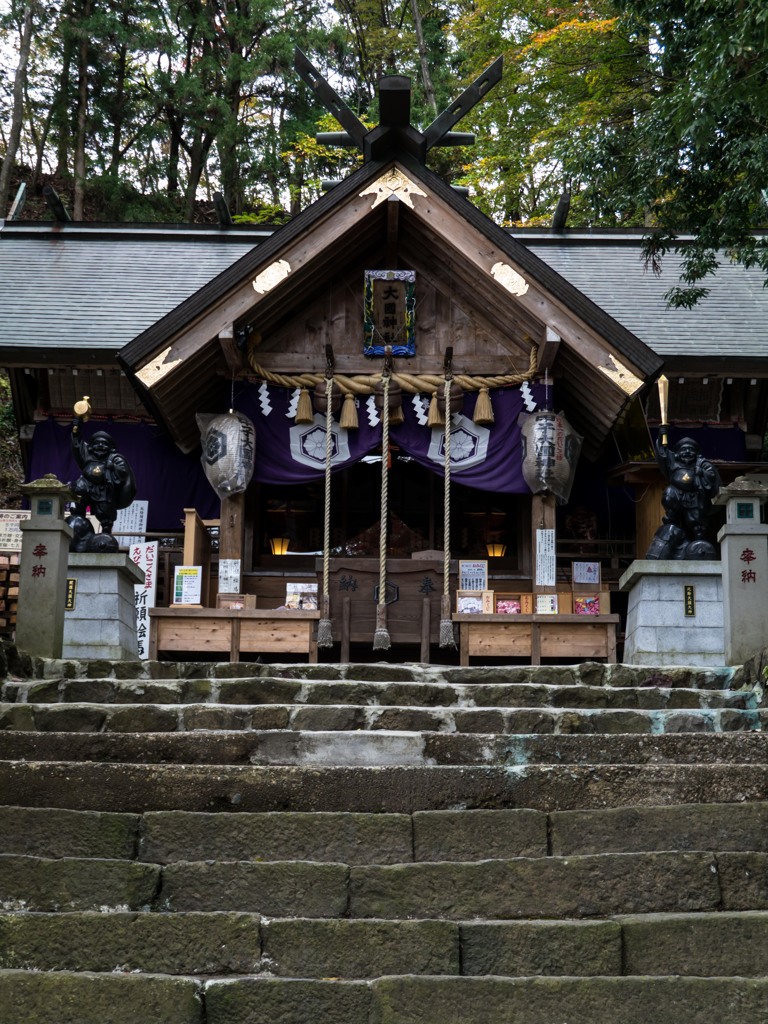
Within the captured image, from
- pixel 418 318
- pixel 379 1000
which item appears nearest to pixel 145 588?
pixel 418 318

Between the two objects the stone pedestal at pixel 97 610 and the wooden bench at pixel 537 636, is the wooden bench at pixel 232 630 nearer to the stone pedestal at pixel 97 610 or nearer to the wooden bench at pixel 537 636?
the stone pedestal at pixel 97 610

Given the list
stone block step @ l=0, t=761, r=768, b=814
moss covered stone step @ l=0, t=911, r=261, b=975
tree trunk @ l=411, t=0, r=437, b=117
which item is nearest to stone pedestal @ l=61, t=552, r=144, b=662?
stone block step @ l=0, t=761, r=768, b=814

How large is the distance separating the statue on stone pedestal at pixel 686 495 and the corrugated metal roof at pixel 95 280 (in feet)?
23.4

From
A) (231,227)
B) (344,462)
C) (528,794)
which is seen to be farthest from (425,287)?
(528,794)

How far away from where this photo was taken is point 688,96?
9.71m

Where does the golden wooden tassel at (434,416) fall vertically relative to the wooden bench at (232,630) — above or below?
above

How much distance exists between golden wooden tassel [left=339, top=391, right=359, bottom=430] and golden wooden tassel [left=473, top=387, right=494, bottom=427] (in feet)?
4.46

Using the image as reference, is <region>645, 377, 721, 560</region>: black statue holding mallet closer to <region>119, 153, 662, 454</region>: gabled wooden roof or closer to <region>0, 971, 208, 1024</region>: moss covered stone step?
<region>119, 153, 662, 454</region>: gabled wooden roof

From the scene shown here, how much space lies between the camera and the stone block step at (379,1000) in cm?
418

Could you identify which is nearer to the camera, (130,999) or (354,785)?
(130,999)

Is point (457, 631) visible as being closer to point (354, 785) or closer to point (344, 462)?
point (344, 462)

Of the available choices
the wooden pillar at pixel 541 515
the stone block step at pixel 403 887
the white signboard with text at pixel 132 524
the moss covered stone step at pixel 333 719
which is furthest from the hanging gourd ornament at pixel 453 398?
the stone block step at pixel 403 887

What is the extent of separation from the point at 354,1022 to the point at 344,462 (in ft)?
32.3

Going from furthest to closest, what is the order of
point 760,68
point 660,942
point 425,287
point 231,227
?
1. point 231,227
2. point 425,287
3. point 760,68
4. point 660,942
